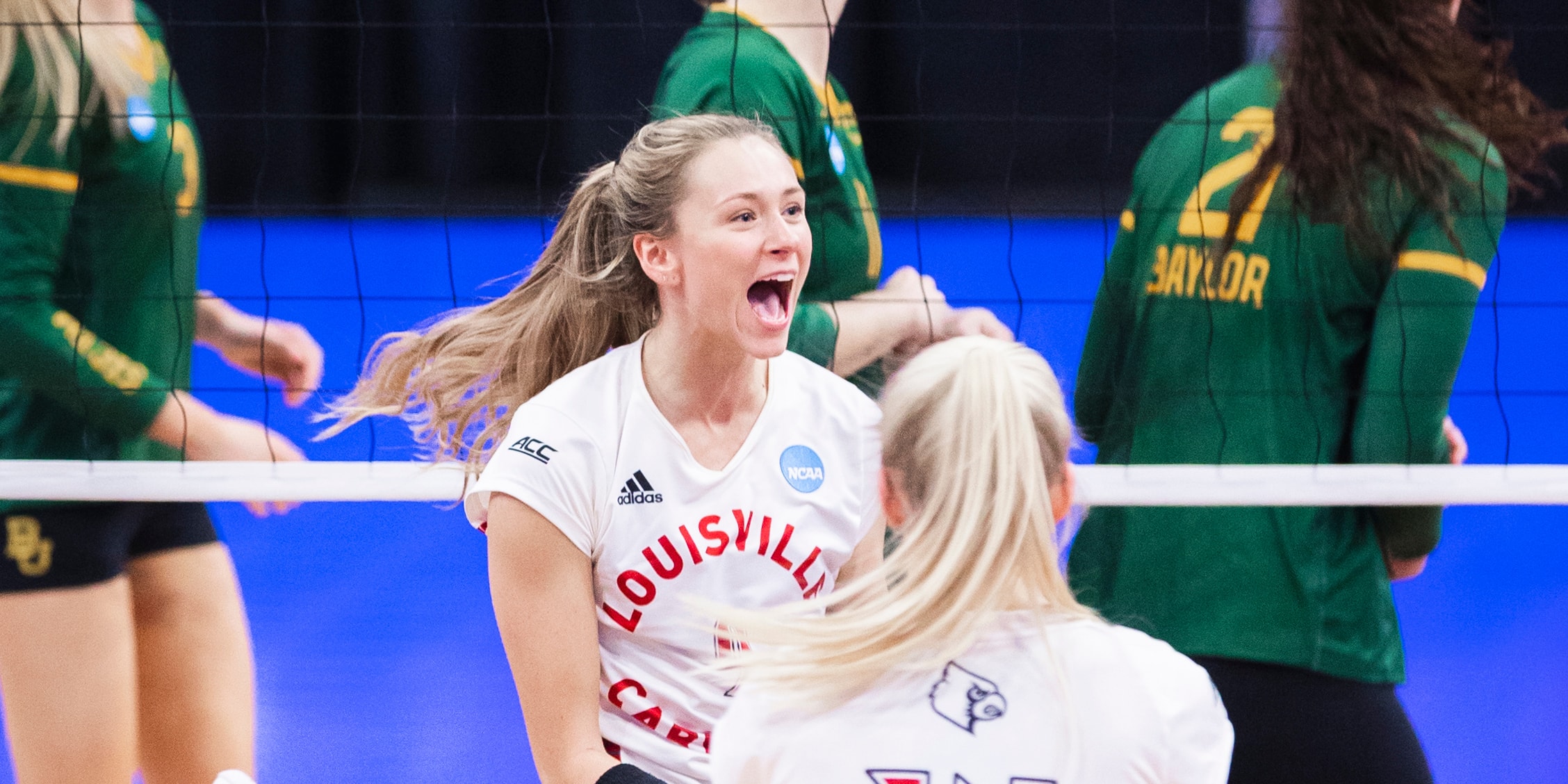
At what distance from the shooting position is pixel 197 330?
2721mm

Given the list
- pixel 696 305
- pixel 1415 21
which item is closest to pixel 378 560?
pixel 696 305

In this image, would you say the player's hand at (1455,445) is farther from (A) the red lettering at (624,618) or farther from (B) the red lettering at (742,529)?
(A) the red lettering at (624,618)

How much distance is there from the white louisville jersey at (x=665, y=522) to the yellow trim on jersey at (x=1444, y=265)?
0.81 meters

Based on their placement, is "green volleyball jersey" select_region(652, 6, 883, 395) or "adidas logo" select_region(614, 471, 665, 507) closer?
"adidas logo" select_region(614, 471, 665, 507)

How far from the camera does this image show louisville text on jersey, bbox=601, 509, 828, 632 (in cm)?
169

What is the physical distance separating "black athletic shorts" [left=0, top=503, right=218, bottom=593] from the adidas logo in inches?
49.1

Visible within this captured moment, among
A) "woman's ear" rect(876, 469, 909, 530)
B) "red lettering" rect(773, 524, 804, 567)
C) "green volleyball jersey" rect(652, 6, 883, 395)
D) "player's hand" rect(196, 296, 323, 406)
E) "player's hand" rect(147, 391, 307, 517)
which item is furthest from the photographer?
"player's hand" rect(196, 296, 323, 406)

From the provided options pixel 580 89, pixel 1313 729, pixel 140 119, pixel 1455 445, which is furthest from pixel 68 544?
pixel 580 89

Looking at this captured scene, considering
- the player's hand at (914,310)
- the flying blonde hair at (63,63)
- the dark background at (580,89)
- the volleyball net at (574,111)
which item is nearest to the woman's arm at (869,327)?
the player's hand at (914,310)

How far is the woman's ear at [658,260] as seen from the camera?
5.85 feet

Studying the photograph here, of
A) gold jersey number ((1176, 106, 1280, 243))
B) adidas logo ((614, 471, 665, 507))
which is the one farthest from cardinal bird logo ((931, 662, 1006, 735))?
gold jersey number ((1176, 106, 1280, 243))

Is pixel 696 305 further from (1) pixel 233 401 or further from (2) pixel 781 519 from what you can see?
(1) pixel 233 401

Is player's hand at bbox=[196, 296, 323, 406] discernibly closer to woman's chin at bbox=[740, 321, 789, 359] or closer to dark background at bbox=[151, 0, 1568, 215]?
woman's chin at bbox=[740, 321, 789, 359]

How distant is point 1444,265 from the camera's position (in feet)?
6.37
